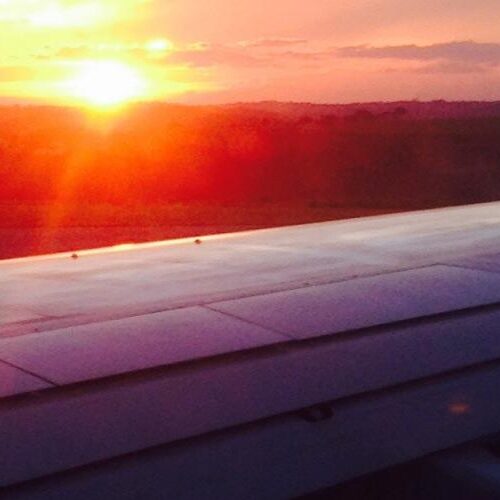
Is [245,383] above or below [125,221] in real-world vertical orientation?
below

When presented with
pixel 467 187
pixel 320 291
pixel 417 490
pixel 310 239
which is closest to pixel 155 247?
pixel 310 239

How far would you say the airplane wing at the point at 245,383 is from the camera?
7.39 feet

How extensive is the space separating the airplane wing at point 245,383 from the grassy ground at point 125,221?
769 inches

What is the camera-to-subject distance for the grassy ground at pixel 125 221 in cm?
2588

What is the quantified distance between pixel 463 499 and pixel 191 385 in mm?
641

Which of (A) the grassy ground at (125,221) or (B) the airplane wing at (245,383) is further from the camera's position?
(A) the grassy ground at (125,221)

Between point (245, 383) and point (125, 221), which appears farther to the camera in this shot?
point (125, 221)

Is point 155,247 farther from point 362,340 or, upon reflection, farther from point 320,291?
point 362,340

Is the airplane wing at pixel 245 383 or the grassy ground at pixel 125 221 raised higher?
the grassy ground at pixel 125 221

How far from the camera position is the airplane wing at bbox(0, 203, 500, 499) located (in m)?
2.25

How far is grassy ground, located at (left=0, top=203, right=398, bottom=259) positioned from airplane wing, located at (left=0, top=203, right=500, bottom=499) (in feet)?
64.1

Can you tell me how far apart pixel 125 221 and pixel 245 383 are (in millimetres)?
30067

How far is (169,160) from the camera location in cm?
5825

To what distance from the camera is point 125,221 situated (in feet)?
106
